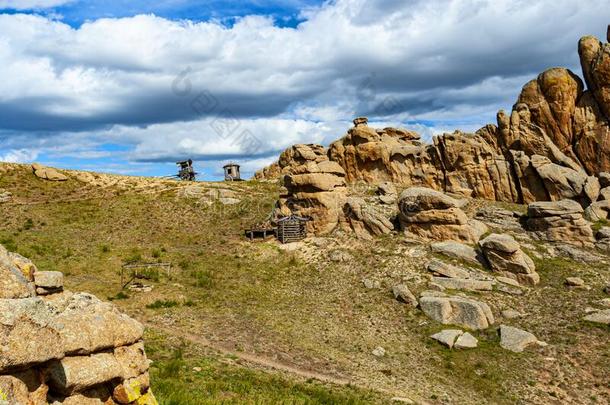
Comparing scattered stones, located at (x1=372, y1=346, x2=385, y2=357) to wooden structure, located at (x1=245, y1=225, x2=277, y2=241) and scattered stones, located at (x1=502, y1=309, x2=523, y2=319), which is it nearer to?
scattered stones, located at (x1=502, y1=309, x2=523, y2=319)

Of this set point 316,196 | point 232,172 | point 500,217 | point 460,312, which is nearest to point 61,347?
point 460,312

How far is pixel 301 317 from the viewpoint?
116 feet

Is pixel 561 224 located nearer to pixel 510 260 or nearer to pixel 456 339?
pixel 510 260

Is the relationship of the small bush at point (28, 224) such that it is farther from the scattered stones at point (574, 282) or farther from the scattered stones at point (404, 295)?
the scattered stones at point (574, 282)

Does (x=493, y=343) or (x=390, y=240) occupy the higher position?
(x=390, y=240)

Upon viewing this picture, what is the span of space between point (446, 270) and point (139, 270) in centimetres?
2842

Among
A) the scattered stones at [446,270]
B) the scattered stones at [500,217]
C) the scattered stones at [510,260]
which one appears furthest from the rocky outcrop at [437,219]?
the scattered stones at [500,217]

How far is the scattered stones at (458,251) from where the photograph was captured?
140 feet

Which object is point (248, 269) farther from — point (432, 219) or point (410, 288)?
point (432, 219)

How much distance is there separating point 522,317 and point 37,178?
77807 mm

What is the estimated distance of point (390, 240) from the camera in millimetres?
47281

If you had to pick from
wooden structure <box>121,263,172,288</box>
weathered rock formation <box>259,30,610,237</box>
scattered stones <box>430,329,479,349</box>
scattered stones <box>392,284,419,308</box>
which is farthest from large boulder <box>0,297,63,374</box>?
weathered rock formation <box>259,30,610,237</box>

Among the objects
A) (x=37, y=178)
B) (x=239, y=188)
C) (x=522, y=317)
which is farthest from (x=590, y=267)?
(x=37, y=178)

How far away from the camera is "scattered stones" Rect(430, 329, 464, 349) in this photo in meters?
31.7
